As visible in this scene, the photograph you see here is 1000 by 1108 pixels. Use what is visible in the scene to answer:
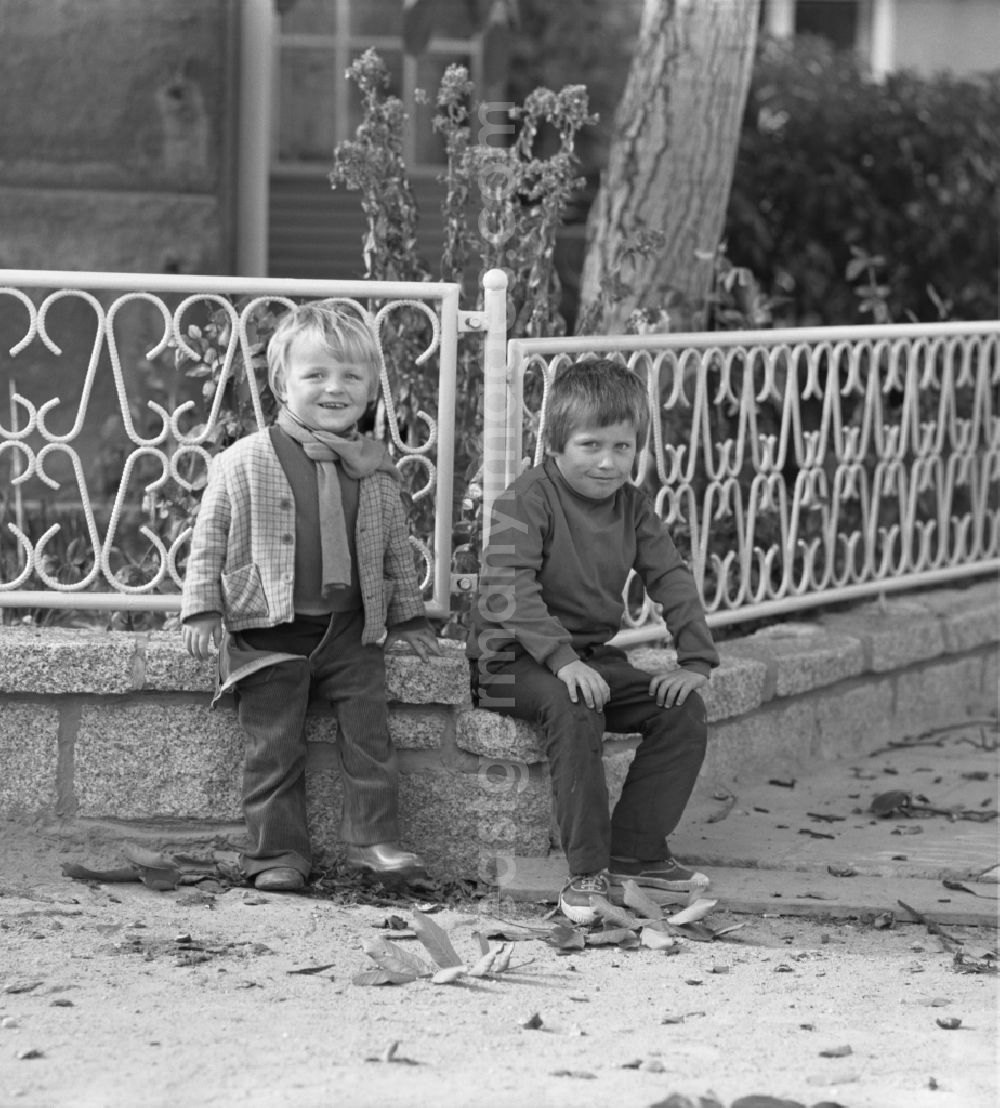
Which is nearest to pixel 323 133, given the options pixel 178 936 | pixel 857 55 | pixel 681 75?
pixel 857 55

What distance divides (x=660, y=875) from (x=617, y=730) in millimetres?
334

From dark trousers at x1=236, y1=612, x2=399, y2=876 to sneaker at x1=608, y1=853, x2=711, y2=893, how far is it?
1.66 feet

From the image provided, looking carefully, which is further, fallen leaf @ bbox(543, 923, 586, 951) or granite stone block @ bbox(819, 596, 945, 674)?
granite stone block @ bbox(819, 596, 945, 674)

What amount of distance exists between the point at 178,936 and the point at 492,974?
0.64 m

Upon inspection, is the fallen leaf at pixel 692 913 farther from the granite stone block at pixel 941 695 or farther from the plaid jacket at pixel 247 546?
the granite stone block at pixel 941 695

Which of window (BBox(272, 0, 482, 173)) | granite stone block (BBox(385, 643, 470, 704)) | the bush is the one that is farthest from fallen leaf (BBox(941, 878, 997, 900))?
window (BBox(272, 0, 482, 173))

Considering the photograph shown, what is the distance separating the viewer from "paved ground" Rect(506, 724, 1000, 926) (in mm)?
3906

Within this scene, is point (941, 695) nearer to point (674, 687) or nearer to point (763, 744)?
point (763, 744)

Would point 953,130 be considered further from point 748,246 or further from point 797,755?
point 797,755

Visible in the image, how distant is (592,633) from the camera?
13.2 ft

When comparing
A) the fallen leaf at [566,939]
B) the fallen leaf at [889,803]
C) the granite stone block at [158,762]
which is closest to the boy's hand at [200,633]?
the granite stone block at [158,762]

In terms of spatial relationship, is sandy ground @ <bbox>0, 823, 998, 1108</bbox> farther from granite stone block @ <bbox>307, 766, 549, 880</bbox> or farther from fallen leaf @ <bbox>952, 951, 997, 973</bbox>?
granite stone block @ <bbox>307, 766, 549, 880</bbox>

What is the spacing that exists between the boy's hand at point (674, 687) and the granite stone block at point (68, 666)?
116 cm

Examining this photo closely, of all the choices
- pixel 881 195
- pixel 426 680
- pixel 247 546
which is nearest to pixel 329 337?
pixel 247 546
